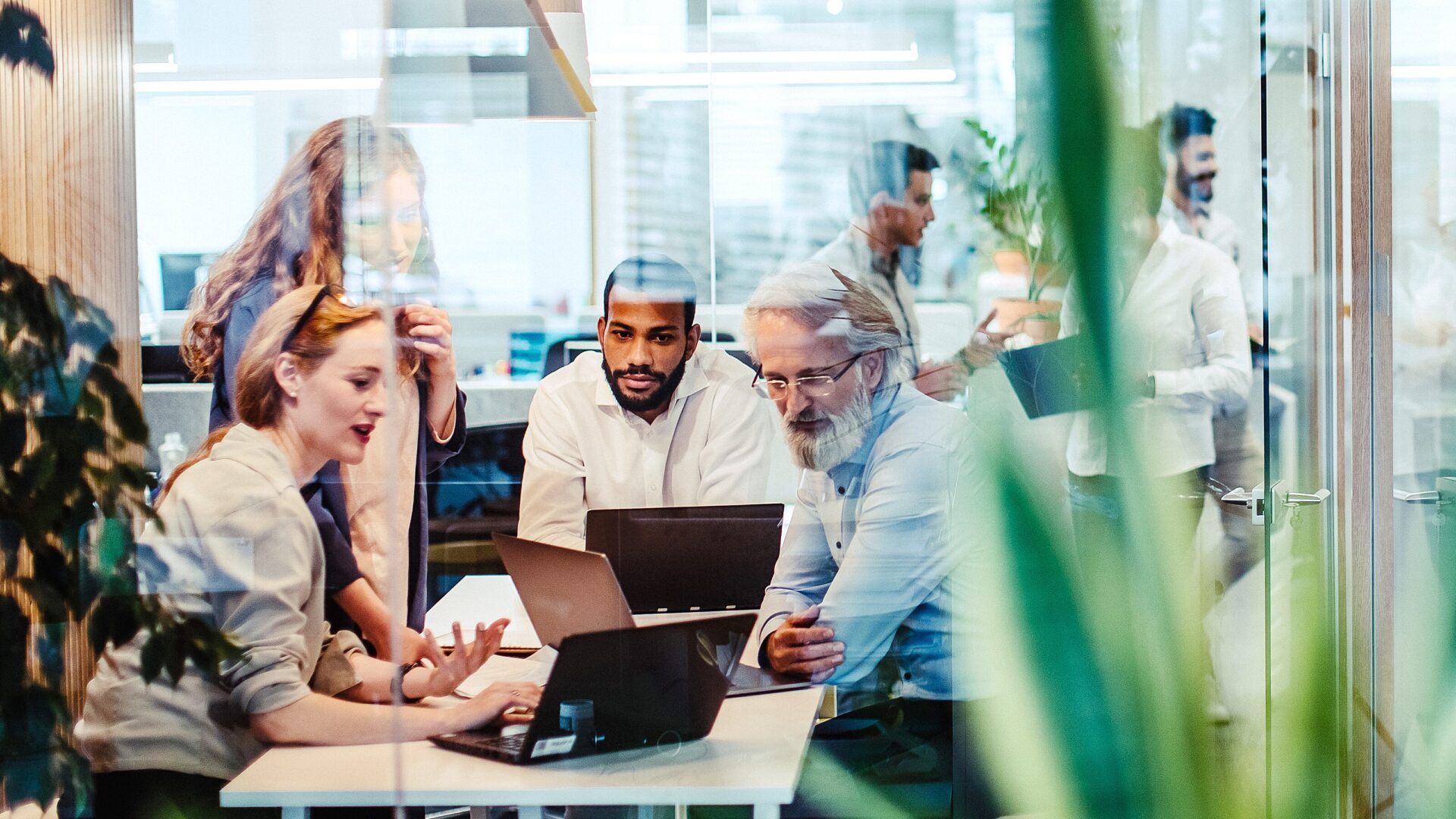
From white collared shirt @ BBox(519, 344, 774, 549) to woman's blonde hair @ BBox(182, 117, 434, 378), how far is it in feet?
1.46

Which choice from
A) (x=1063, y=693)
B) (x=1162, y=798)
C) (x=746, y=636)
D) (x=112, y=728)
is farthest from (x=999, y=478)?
(x=112, y=728)

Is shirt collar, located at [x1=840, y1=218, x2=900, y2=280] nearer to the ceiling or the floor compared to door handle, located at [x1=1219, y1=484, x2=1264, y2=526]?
nearer to the ceiling

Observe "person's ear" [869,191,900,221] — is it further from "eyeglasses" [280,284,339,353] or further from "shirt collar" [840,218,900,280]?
"eyeglasses" [280,284,339,353]

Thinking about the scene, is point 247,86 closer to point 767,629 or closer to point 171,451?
point 171,451

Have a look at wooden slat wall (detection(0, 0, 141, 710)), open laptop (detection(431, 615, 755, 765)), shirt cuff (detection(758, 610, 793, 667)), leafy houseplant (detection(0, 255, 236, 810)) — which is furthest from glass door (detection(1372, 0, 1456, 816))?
wooden slat wall (detection(0, 0, 141, 710))

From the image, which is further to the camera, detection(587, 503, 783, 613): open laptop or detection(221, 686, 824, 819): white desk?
detection(587, 503, 783, 613): open laptop

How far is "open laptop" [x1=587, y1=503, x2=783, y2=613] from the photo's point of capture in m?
2.22

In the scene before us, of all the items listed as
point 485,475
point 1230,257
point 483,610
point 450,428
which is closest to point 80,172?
point 450,428

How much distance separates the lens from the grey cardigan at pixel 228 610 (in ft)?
7.35

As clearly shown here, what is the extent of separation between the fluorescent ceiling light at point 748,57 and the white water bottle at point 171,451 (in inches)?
46.1

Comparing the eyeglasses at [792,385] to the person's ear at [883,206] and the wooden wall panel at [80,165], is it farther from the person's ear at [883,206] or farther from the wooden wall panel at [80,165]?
the wooden wall panel at [80,165]

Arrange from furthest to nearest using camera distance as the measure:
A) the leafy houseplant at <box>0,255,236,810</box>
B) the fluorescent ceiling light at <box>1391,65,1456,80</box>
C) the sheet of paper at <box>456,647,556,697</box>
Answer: the fluorescent ceiling light at <box>1391,65,1456,80</box> → the sheet of paper at <box>456,647,556,697</box> → the leafy houseplant at <box>0,255,236,810</box>

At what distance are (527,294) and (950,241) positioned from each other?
2.89 feet

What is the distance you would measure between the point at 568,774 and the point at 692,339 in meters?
0.90
